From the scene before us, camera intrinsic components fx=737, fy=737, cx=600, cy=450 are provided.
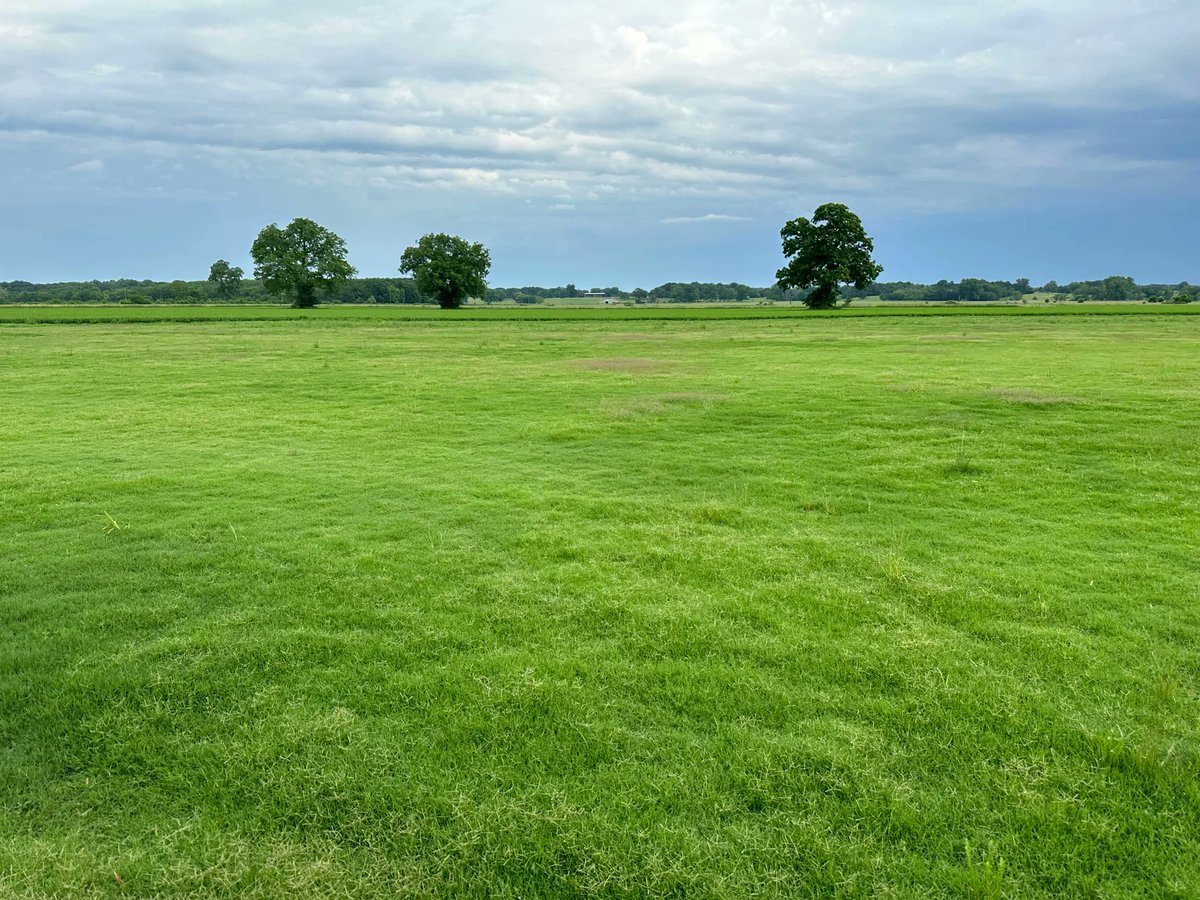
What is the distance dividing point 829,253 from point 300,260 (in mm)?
62453

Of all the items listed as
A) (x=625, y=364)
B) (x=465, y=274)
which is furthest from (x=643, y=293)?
(x=625, y=364)

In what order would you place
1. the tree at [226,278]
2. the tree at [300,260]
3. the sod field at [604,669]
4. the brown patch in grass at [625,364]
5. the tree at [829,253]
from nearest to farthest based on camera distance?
the sod field at [604,669] < the brown patch in grass at [625,364] < the tree at [829,253] < the tree at [300,260] < the tree at [226,278]

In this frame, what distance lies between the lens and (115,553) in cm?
722

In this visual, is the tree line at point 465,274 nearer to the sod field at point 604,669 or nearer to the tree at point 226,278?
the tree at point 226,278

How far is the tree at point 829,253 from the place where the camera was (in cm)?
7656

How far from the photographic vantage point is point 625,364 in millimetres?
26141

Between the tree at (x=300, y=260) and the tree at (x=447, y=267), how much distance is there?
341 inches

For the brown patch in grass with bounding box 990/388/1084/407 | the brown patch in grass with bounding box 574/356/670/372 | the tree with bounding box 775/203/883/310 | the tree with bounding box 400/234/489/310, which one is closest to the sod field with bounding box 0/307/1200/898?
the brown patch in grass with bounding box 990/388/1084/407

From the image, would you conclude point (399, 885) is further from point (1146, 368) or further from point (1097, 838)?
point (1146, 368)

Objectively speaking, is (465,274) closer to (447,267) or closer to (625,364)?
(447,267)

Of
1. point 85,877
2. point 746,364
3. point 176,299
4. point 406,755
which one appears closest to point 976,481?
point 406,755

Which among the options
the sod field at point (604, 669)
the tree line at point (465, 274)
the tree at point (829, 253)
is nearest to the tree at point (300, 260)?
the tree line at point (465, 274)

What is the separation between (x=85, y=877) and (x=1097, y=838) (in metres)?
4.66

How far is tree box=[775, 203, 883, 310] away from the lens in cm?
7656
